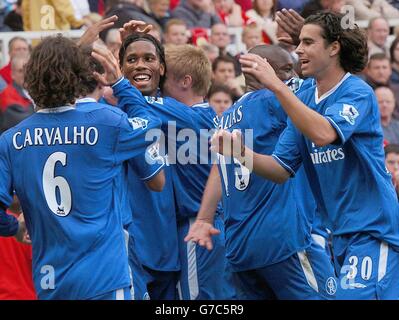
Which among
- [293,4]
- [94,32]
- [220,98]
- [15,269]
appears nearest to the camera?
[94,32]

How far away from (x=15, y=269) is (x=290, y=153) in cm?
303

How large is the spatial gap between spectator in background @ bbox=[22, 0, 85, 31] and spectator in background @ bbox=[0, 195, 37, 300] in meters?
3.88

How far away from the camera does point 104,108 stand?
6383mm

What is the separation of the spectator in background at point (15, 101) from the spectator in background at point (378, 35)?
4122 millimetres

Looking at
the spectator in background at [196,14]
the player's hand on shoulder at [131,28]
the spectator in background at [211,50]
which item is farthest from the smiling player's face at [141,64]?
the spectator in background at [196,14]

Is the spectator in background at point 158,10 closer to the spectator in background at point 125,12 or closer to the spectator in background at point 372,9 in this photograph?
the spectator in background at point 125,12

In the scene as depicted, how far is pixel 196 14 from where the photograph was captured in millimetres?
13461

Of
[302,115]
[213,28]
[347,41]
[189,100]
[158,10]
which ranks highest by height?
[347,41]

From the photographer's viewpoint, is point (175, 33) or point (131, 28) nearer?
point (131, 28)

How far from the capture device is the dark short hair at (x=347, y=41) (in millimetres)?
6887

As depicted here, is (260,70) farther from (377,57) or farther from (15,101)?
(377,57)

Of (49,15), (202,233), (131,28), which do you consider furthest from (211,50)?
(202,233)
